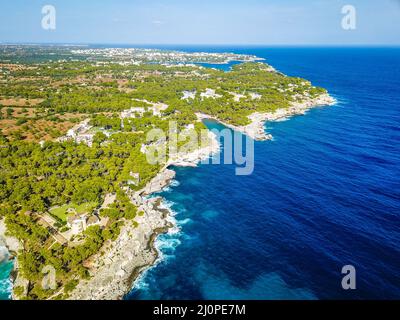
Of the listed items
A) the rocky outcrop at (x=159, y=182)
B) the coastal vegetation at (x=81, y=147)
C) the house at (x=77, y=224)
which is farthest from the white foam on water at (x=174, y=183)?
the house at (x=77, y=224)

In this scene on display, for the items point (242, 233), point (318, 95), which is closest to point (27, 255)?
point (242, 233)

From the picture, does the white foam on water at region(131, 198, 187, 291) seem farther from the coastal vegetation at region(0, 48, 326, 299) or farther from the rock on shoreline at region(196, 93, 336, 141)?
the rock on shoreline at region(196, 93, 336, 141)

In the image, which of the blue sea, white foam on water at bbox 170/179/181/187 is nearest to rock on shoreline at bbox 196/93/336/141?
the blue sea

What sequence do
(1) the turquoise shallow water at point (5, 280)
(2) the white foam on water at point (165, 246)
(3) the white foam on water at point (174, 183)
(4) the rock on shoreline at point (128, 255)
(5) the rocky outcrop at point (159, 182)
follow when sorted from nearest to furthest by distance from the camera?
(1) the turquoise shallow water at point (5, 280) → (4) the rock on shoreline at point (128, 255) → (2) the white foam on water at point (165, 246) → (5) the rocky outcrop at point (159, 182) → (3) the white foam on water at point (174, 183)

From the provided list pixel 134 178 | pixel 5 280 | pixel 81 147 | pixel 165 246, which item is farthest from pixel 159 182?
pixel 5 280

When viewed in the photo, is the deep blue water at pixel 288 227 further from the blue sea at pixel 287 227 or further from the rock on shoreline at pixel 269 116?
the rock on shoreline at pixel 269 116

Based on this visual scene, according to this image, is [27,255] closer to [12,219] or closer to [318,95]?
[12,219]
